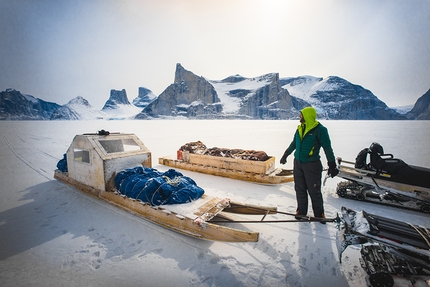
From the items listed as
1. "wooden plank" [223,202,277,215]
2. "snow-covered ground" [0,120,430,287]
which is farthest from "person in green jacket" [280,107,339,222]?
"snow-covered ground" [0,120,430,287]

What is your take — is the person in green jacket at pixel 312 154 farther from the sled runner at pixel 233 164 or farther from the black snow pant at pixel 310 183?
the sled runner at pixel 233 164

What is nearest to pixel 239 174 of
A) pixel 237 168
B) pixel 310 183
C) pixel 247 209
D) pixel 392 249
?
pixel 237 168

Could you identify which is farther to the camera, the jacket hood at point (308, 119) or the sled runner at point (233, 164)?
the sled runner at point (233, 164)

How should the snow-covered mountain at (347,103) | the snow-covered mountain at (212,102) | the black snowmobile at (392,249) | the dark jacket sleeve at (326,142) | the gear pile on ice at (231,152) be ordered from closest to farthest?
the black snowmobile at (392,249) → the dark jacket sleeve at (326,142) → the gear pile on ice at (231,152) → the snow-covered mountain at (212,102) → the snow-covered mountain at (347,103)

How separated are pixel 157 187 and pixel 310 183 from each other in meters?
2.81

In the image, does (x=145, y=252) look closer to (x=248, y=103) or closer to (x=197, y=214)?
(x=197, y=214)

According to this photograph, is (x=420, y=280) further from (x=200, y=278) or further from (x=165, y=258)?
(x=165, y=258)

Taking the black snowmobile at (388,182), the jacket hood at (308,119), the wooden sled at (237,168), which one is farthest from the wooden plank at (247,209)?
the black snowmobile at (388,182)

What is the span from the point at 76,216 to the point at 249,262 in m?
3.52

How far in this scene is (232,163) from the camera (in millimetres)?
6449

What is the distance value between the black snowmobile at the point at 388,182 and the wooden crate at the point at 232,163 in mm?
1931

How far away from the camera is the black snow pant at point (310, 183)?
11.3ft

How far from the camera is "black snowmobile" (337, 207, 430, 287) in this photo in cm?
204

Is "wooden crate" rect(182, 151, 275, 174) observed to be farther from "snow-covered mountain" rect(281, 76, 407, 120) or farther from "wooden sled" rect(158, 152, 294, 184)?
"snow-covered mountain" rect(281, 76, 407, 120)
